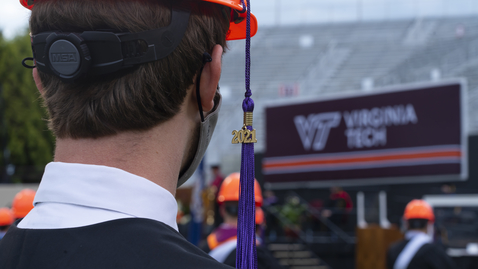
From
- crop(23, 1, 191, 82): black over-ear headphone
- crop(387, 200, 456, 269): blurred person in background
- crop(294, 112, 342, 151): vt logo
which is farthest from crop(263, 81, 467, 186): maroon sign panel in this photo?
crop(23, 1, 191, 82): black over-ear headphone

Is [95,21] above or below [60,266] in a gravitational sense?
above

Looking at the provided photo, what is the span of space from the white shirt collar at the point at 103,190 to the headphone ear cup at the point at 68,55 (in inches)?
5.9

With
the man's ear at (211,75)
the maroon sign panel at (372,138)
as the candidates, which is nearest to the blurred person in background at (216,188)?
the maroon sign panel at (372,138)

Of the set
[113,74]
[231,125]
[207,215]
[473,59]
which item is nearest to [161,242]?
[113,74]

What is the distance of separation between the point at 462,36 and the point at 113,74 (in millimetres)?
20285

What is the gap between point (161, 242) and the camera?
29.7 inches

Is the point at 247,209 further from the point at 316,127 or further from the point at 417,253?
the point at 316,127

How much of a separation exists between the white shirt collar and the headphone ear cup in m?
0.15

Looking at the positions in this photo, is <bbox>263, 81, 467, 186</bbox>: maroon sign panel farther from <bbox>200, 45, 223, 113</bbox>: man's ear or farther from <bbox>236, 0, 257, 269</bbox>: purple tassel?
<bbox>200, 45, 223, 113</bbox>: man's ear

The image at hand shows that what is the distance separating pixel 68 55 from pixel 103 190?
230 mm

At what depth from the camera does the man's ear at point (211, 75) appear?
2.95 ft

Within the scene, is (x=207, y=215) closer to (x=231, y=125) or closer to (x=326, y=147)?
(x=326, y=147)

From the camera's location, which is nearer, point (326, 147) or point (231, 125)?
point (326, 147)

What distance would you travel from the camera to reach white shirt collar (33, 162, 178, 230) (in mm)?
782
